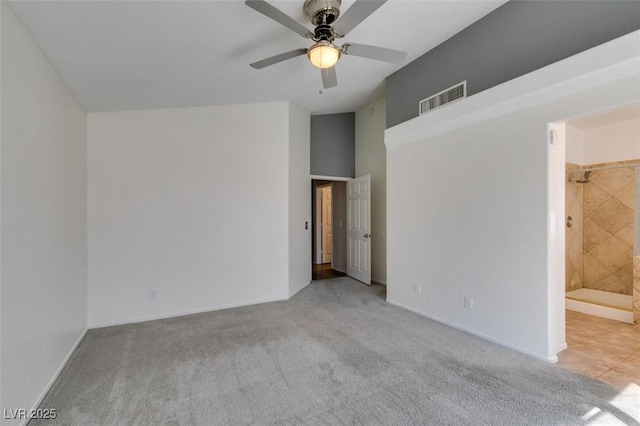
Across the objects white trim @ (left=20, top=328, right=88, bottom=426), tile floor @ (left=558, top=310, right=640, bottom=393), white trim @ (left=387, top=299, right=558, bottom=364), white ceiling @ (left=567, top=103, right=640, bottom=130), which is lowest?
white trim @ (left=20, top=328, right=88, bottom=426)

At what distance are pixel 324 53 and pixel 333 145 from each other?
3.36 m

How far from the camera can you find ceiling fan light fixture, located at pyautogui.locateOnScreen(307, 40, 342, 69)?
7.08 ft

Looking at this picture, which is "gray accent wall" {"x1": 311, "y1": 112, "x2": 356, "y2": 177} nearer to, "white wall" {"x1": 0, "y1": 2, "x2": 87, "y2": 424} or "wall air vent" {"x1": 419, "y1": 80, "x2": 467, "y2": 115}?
"wall air vent" {"x1": 419, "y1": 80, "x2": 467, "y2": 115}

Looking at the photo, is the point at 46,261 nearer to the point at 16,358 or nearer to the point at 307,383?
the point at 16,358

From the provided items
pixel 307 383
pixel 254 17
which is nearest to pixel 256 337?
pixel 307 383

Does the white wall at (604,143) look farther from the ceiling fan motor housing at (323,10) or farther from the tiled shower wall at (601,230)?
the ceiling fan motor housing at (323,10)

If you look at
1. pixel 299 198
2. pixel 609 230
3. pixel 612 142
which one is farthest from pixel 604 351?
pixel 299 198

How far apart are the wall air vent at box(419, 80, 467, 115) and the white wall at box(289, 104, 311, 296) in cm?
191

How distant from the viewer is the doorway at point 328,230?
6.22 m

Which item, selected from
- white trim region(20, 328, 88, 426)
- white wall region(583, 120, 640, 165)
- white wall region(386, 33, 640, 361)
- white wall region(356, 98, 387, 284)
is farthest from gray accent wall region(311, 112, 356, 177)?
white trim region(20, 328, 88, 426)

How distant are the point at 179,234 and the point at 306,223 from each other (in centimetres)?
200

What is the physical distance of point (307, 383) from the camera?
218 centimetres

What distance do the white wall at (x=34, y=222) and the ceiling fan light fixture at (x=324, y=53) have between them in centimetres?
194

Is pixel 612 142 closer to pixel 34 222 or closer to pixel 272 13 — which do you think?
pixel 272 13
